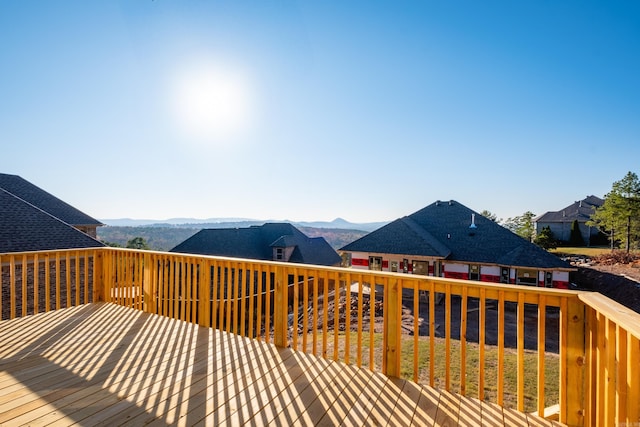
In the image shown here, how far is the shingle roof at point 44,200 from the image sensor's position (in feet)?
59.6

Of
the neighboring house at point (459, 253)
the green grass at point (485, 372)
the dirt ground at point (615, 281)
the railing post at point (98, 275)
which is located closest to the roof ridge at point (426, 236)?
the neighboring house at point (459, 253)

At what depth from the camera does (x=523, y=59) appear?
965 centimetres

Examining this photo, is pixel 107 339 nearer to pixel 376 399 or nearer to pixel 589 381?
pixel 376 399

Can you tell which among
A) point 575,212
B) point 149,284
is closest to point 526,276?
point 149,284

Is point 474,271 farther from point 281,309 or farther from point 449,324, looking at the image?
point 449,324

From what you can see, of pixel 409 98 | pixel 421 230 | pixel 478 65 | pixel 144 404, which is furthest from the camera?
pixel 421 230

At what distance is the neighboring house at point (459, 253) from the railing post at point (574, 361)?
1396cm

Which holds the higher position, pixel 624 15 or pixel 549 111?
pixel 624 15

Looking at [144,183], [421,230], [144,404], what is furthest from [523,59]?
[144,183]

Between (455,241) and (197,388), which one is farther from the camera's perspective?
(455,241)

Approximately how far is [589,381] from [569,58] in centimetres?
1259

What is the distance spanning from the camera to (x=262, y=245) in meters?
24.0

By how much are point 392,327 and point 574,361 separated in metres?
1.33

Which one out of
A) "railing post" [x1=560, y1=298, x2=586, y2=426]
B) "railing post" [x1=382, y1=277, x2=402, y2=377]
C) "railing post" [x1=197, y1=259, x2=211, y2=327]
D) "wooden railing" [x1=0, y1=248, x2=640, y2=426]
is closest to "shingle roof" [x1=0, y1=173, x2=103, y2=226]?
"wooden railing" [x1=0, y1=248, x2=640, y2=426]
